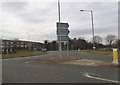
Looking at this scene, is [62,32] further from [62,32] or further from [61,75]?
[61,75]

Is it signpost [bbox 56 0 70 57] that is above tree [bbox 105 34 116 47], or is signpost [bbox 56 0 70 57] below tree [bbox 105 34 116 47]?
below

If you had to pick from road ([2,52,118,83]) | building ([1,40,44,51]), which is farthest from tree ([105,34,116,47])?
road ([2,52,118,83])

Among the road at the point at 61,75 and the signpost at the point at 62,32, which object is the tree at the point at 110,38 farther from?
the road at the point at 61,75

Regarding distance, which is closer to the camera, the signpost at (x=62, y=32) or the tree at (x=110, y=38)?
the signpost at (x=62, y=32)

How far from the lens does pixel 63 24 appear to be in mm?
25578

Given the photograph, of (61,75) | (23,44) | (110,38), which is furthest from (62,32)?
(23,44)

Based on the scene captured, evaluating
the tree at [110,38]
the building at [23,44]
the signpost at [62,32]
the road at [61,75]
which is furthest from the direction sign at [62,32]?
the tree at [110,38]

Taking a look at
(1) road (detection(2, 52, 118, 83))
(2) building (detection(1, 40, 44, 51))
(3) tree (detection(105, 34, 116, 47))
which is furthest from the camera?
(3) tree (detection(105, 34, 116, 47))

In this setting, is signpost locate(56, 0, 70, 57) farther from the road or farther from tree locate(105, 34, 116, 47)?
tree locate(105, 34, 116, 47)

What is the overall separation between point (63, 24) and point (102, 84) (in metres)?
17.6

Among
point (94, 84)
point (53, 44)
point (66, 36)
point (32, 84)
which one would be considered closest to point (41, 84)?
point (32, 84)

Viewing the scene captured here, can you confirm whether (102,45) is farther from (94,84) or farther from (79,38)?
(94,84)

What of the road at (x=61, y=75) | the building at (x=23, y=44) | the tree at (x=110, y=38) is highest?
the tree at (x=110, y=38)

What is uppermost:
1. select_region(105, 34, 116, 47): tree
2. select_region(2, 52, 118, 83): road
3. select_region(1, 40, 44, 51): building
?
select_region(105, 34, 116, 47): tree
